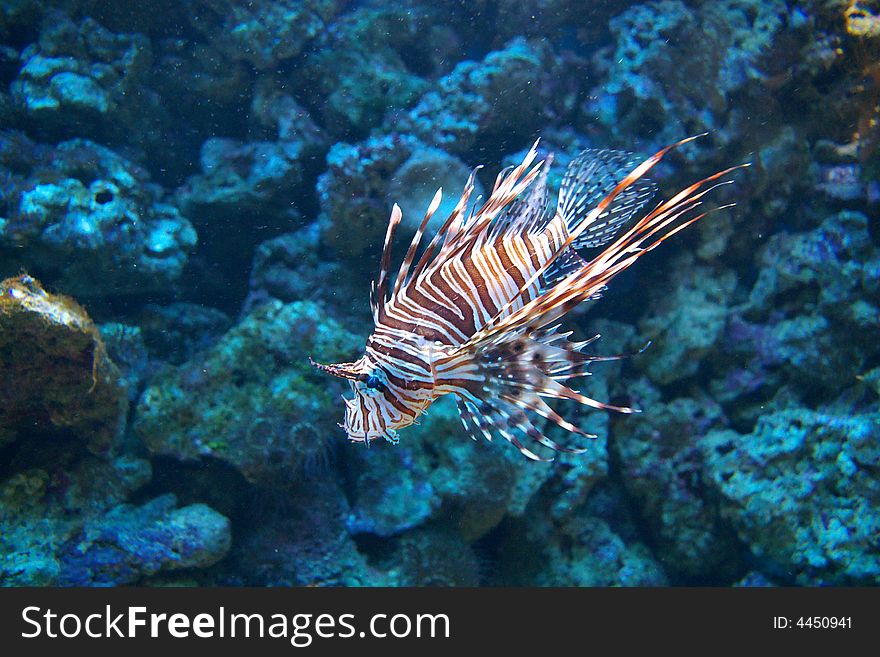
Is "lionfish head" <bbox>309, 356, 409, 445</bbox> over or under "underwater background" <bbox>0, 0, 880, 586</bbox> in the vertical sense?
under

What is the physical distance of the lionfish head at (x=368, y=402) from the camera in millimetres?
2031

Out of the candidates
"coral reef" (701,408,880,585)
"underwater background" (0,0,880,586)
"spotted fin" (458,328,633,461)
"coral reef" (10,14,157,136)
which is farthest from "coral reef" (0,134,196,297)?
"coral reef" (701,408,880,585)

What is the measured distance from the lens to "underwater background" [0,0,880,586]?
3354 mm

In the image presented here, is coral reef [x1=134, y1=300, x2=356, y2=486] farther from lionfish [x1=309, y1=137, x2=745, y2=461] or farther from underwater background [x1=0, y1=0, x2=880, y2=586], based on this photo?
lionfish [x1=309, y1=137, x2=745, y2=461]

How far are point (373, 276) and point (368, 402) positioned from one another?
8.29 ft

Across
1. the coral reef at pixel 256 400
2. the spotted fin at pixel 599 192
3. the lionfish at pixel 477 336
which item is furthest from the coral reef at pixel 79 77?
the spotted fin at pixel 599 192

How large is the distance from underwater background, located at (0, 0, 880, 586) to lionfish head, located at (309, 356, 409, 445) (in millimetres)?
1421

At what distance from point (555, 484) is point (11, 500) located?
11.5ft

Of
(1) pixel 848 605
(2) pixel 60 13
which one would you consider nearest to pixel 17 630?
(1) pixel 848 605

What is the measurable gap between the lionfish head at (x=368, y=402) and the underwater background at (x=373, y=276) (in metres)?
1.42

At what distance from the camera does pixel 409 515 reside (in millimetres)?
3461

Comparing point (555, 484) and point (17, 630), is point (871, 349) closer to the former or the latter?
point (555, 484)

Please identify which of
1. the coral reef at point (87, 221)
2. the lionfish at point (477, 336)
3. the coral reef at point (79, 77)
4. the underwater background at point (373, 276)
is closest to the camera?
the lionfish at point (477, 336)

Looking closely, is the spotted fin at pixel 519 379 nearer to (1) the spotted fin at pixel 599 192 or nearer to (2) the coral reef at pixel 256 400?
(1) the spotted fin at pixel 599 192
